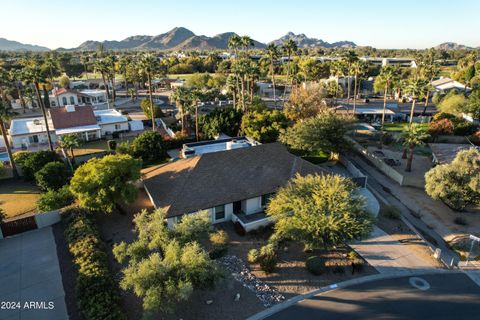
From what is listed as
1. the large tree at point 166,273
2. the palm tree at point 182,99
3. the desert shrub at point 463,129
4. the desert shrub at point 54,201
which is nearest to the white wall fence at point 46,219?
the desert shrub at point 54,201

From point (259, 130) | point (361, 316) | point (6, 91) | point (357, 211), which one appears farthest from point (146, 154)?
point (6, 91)

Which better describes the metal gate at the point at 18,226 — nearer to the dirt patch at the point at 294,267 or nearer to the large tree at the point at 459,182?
the dirt patch at the point at 294,267

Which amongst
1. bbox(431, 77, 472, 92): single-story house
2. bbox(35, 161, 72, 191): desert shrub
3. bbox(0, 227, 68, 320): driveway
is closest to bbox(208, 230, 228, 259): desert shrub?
bbox(0, 227, 68, 320): driveway

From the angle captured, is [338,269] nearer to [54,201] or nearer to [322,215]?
[322,215]

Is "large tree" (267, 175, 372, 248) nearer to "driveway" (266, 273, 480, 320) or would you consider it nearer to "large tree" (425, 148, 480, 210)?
"driveway" (266, 273, 480, 320)

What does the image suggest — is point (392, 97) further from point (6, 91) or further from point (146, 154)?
point (6, 91)
